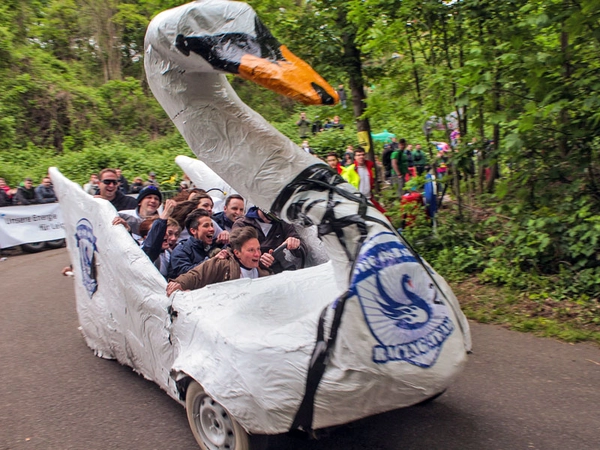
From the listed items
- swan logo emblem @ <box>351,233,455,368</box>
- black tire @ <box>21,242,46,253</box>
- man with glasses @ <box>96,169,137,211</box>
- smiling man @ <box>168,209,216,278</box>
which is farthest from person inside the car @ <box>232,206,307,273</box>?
black tire @ <box>21,242,46,253</box>

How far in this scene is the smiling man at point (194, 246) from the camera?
3.85 m

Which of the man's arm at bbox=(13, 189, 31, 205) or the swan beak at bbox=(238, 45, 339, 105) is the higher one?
the swan beak at bbox=(238, 45, 339, 105)

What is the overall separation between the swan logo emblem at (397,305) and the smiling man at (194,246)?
5.07ft

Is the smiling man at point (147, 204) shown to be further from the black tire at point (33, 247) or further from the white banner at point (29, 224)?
the black tire at point (33, 247)

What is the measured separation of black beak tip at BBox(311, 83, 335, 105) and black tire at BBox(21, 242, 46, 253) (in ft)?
36.9

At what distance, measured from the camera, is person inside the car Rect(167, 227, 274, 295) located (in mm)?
3486

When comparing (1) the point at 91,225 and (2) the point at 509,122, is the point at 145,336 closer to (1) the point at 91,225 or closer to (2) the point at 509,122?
(1) the point at 91,225

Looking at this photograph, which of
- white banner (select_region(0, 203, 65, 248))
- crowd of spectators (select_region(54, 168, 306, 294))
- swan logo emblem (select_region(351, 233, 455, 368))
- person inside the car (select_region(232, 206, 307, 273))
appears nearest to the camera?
swan logo emblem (select_region(351, 233, 455, 368))

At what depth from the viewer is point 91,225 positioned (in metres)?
4.28

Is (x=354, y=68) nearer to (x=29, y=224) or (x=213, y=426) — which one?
(x=213, y=426)

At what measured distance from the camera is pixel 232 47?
281cm

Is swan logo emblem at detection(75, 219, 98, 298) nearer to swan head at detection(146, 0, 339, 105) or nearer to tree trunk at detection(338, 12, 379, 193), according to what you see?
swan head at detection(146, 0, 339, 105)

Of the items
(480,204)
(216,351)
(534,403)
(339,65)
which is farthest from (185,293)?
(339,65)

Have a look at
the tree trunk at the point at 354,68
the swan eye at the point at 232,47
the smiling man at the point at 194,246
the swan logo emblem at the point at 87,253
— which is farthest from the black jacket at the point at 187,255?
the tree trunk at the point at 354,68
